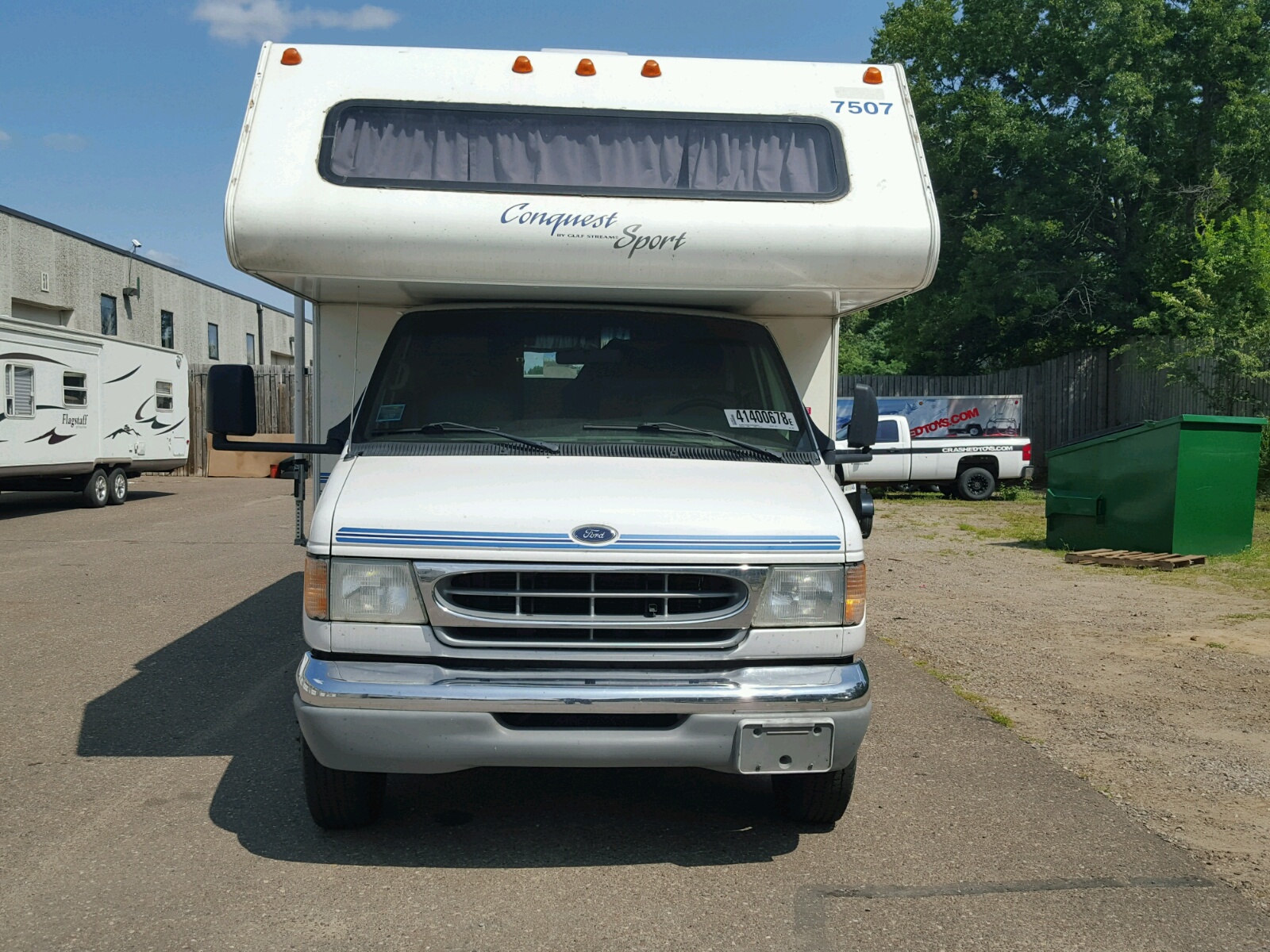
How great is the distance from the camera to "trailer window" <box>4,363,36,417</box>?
55.8 feet

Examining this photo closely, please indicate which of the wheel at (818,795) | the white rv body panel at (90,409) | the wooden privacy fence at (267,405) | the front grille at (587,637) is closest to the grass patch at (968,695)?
the wheel at (818,795)

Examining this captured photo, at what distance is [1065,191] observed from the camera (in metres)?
25.0

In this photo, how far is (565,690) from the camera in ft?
13.1

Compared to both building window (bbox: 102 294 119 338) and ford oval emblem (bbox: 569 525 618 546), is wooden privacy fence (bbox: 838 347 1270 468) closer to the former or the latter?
building window (bbox: 102 294 119 338)

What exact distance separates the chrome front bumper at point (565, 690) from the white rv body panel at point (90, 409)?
1507cm

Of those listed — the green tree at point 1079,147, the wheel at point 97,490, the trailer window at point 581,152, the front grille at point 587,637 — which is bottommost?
the wheel at point 97,490

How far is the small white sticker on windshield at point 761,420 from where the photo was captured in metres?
5.21

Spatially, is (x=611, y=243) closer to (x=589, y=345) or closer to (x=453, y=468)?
(x=589, y=345)

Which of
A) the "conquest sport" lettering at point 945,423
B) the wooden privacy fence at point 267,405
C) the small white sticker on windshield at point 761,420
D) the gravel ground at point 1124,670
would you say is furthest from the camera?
the wooden privacy fence at point 267,405

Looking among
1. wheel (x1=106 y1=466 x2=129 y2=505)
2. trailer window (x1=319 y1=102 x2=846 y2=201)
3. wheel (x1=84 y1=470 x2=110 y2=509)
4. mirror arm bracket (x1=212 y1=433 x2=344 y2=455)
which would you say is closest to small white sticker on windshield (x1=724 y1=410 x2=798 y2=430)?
trailer window (x1=319 y1=102 x2=846 y2=201)

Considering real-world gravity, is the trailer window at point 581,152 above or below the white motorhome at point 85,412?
above

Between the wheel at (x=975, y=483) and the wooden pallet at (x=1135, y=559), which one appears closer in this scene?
the wooden pallet at (x=1135, y=559)

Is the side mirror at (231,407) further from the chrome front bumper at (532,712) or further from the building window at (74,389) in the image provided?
the building window at (74,389)

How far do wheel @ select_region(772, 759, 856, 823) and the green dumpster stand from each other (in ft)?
29.0
